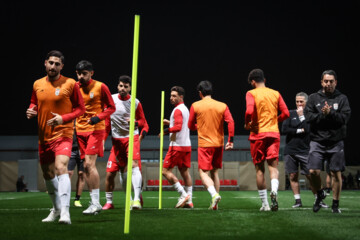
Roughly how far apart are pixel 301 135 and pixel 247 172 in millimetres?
17416

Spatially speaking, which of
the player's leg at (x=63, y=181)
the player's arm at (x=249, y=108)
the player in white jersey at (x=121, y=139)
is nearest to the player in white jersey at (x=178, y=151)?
the player in white jersey at (x=121, y=139)

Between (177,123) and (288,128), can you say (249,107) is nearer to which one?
(177,123)

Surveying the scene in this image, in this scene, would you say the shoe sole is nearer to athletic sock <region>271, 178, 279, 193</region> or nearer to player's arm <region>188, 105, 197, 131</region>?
athletic sock <region>271, 178, 279, 193</region>

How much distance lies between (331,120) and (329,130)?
Answer: 0.15 meters

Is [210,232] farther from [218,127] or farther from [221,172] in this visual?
[221,172]

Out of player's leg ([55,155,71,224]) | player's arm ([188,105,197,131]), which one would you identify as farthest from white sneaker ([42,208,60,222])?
player's arm ([188,105,197,131])

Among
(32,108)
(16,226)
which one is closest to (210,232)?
(16,226)

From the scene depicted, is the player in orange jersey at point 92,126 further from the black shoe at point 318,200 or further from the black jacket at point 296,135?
the black jacket at point 296,135

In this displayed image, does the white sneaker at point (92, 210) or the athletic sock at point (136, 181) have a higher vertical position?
the athletic sock at point (136, 181)

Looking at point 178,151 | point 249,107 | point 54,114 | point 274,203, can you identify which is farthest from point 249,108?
point 54,114

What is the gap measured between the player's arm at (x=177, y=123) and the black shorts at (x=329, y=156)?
116 inches

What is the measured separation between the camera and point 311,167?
6.77 meters

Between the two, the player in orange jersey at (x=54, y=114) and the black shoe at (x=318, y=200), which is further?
the black shoe at (x=318, y=200)

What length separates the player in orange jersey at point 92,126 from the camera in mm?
6922
